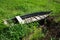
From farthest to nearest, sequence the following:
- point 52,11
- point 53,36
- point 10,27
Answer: point 52,11 < point 10,27 < point 53,36

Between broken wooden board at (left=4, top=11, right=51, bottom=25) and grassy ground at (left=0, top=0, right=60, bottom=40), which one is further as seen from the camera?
grassy ground at (left=0, top=0, right=60, bottom=40)

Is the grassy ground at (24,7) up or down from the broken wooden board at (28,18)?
down

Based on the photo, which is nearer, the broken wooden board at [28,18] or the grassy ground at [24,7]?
the broken wooden board at [28,18]

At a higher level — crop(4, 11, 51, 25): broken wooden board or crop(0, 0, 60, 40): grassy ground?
crop(4, 11, 51, 25): broken wooden board

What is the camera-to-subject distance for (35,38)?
8398 millimetres

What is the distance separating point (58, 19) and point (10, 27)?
192 centimetres

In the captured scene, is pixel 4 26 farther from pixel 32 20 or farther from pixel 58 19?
pixel 58 19

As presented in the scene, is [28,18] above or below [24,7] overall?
above

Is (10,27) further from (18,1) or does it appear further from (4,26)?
(18,1)

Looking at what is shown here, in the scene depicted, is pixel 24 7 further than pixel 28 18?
Yes

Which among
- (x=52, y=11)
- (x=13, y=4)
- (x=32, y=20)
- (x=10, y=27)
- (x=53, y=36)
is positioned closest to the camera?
(x=53, y=36)

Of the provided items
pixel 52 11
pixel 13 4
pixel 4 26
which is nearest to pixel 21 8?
pixel 13 4

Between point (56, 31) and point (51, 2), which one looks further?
point (51, 2)

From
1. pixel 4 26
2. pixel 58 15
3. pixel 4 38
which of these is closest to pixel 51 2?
pixel 58 15
